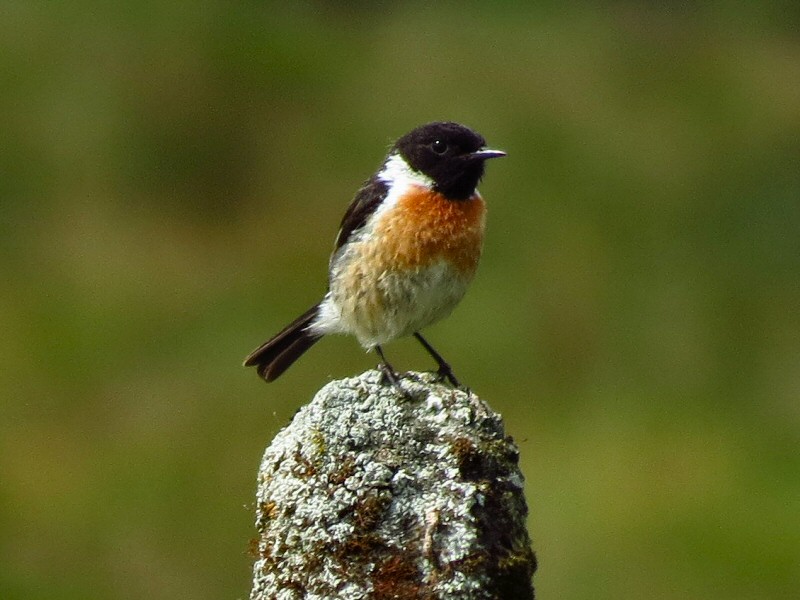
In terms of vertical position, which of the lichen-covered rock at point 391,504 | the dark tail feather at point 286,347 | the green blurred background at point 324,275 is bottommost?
the lichen-covered rock at point 391,504

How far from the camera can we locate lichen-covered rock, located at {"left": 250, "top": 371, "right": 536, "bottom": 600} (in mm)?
4254

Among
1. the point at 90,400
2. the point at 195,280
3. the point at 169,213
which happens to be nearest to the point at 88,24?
the point at 169,213

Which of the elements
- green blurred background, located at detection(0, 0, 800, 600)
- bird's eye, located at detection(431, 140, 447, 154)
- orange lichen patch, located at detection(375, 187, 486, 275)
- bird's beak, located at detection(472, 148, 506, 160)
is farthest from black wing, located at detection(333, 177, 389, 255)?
green blurred background, located at detection(0, 0, 800, 600)

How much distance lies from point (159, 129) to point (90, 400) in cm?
379

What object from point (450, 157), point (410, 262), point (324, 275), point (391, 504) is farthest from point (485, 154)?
point (324, 275)

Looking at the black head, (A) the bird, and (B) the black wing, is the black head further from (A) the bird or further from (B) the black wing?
(B) the black wing

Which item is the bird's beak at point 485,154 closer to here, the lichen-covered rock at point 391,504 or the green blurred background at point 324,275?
the lichen-covered rock at point 391,504

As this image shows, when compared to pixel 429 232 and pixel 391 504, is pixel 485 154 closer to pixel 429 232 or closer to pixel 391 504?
pixel 429 232

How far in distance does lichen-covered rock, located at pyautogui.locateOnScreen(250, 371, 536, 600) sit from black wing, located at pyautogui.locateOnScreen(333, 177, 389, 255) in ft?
8.50

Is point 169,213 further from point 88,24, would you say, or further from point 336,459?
point 336,459

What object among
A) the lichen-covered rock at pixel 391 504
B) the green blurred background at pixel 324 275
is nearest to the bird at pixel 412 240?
the lichen-covered rock at pixel 391 504

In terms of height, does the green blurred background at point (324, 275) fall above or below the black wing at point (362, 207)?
above

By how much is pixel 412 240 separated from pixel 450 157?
1.67ft

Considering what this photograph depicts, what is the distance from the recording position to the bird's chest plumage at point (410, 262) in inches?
272
